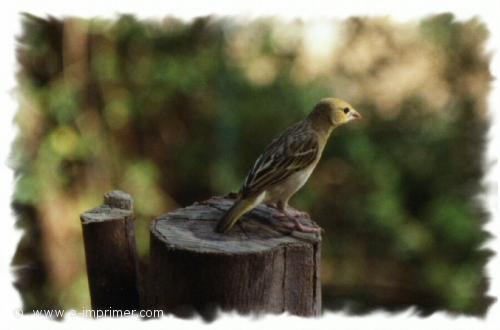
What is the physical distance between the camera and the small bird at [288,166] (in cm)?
292

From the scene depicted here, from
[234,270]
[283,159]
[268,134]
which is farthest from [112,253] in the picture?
[268,134]

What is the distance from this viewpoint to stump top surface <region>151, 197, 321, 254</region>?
2.69m

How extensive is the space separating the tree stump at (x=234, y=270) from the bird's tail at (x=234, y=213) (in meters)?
0.03

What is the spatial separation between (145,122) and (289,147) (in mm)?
1100

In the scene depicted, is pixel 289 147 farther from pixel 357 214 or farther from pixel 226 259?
pixel 357 214

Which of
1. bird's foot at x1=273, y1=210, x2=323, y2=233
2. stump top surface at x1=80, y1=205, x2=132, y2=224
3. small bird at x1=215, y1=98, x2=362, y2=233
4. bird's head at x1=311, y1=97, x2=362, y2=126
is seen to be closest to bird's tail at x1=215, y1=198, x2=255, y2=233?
small bird at x1=215, y1=98, x2=362, y2=233

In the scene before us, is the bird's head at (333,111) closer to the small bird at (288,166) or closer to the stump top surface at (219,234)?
the small bird at (288,166)

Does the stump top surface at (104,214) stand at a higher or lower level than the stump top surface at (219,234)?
higher

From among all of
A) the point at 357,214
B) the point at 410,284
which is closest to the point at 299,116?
the point at 357,214

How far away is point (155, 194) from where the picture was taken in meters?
4.10

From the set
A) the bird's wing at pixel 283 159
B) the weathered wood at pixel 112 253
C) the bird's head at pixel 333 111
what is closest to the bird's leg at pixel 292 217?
the bird's wing at pixel 283 159

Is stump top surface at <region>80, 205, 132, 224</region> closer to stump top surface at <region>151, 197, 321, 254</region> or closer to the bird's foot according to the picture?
stump top surface at <region>151, 197, 321, 254</region>

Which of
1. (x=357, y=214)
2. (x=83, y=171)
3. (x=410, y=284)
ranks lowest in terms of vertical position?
(x=410, y=284)

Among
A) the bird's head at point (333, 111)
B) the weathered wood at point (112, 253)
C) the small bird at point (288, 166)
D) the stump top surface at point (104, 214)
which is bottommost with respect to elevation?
the weathered wood at point (112, 253)
